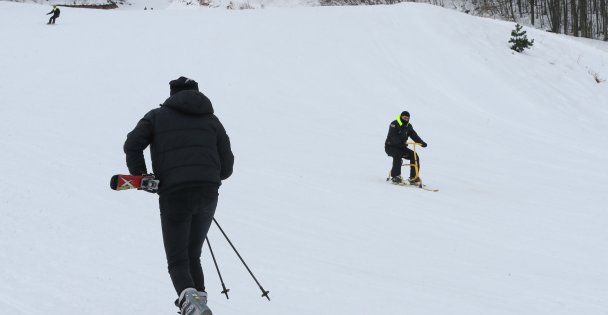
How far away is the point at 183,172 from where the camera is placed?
3992mm

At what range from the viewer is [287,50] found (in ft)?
87.4

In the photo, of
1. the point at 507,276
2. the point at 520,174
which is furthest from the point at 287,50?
the point at 507,276

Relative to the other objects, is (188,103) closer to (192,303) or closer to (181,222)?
(181,222)

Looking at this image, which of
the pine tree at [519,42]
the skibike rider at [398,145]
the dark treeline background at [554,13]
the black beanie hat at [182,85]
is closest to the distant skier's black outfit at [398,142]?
the skibike rider at [398,145]

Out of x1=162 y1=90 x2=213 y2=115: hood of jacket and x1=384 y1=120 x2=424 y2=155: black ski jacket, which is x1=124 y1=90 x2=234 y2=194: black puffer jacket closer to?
x1=162 y1=90 x2=213 y2=115: hood of jacket

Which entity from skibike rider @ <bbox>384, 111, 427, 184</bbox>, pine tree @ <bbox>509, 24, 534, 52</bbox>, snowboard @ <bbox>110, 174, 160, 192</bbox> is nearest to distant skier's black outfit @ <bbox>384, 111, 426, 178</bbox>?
skibike rider @ <bbox>384, 111, 427, 184</bbox>

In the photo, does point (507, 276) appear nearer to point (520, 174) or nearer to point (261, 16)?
point (520, 174)

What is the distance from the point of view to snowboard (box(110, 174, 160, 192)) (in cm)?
397

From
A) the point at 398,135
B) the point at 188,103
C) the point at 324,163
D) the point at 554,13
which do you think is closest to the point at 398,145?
the point at 398,135

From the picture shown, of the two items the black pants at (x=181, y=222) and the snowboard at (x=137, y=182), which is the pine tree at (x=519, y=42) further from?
the snowboard at (x=137, y=182)

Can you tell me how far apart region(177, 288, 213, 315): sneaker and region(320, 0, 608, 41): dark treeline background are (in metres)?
43.2

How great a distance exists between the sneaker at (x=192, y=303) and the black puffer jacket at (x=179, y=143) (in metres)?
0.68

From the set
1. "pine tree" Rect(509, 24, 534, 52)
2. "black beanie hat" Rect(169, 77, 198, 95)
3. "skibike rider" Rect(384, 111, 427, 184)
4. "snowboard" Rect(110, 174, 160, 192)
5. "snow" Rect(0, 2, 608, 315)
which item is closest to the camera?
"snowboard" Rect(110, 174, 160, 192)

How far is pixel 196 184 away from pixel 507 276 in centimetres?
413
